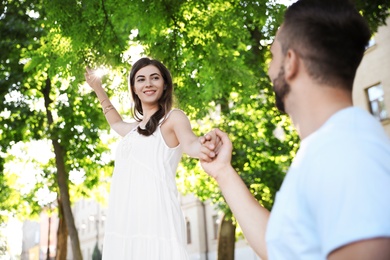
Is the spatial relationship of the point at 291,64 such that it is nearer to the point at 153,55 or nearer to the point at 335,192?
the point at 335,192

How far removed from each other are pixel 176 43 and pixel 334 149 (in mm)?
6620

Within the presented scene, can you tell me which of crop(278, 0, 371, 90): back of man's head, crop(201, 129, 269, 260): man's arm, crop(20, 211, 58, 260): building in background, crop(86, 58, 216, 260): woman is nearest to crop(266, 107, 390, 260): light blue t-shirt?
crop(278, 0, 371, 90): back of man's head

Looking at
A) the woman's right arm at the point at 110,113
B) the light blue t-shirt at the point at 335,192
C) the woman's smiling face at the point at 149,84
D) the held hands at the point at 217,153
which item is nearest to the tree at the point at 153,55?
the woman's right arm at the point at 110,113

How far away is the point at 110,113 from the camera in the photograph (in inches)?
182

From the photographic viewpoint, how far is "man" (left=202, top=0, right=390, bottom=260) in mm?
1034

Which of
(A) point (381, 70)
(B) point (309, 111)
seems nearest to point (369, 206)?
(B) point (309, 111)

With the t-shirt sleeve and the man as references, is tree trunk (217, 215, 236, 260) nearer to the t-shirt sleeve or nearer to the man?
the man

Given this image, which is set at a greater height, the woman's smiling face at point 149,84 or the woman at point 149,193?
the woman's smiling face at point 149,84

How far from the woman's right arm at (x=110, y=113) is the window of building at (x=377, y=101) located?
18749 millimetres

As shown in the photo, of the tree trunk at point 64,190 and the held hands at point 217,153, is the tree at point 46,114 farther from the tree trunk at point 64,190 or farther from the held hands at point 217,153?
the held hands at point 217,153

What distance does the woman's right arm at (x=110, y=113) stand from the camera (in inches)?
172

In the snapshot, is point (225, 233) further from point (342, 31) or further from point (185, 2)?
point (342, 31)

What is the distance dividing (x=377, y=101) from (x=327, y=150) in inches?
872

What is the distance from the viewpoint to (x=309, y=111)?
4.52ft
